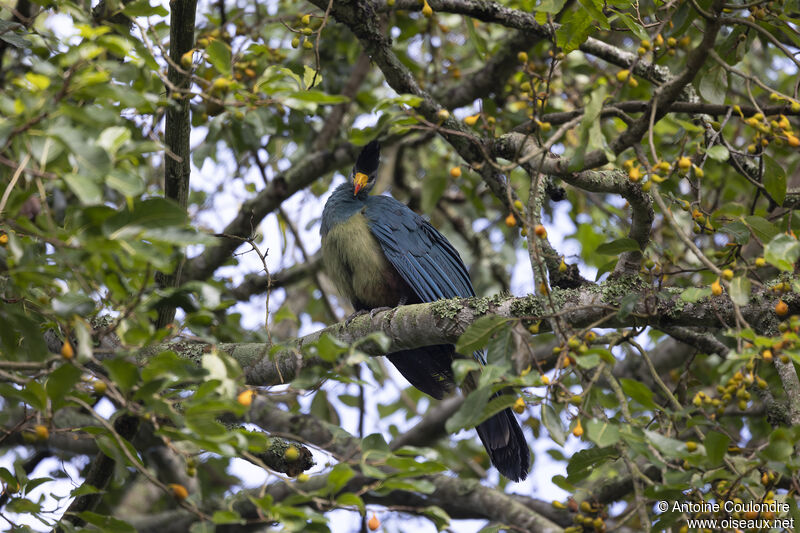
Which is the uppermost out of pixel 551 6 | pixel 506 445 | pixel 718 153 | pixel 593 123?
pixel 551 6

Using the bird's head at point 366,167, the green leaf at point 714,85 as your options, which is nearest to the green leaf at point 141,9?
the green leaf at point 714,85

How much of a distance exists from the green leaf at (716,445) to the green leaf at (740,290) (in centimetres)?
42

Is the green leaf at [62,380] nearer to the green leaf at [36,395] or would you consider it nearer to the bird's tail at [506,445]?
the green leaf at [36,395]

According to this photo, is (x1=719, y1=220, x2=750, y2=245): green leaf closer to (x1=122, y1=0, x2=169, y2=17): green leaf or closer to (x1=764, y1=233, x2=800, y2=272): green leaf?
(x1=764, y1=233, x2=800, y2=272): green leaf

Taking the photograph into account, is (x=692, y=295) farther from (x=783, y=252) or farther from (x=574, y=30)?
(x=574, y=30)

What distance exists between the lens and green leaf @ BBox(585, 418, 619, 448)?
2275mm

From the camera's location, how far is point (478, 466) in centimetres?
686

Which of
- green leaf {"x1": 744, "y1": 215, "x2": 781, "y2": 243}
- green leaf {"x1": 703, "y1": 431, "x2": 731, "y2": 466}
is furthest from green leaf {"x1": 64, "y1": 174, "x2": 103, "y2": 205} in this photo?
green leaf {"x1": 744, "y1": 215, "x2": 781, "y2": 243}

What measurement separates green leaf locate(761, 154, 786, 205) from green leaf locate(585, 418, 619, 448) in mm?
1691

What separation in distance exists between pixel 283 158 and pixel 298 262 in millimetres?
1116

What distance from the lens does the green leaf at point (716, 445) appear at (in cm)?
242

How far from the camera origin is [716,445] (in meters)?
2.43

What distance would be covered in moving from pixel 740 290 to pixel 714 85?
5.00 ft

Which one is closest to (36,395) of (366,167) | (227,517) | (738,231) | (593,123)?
(227,517)
